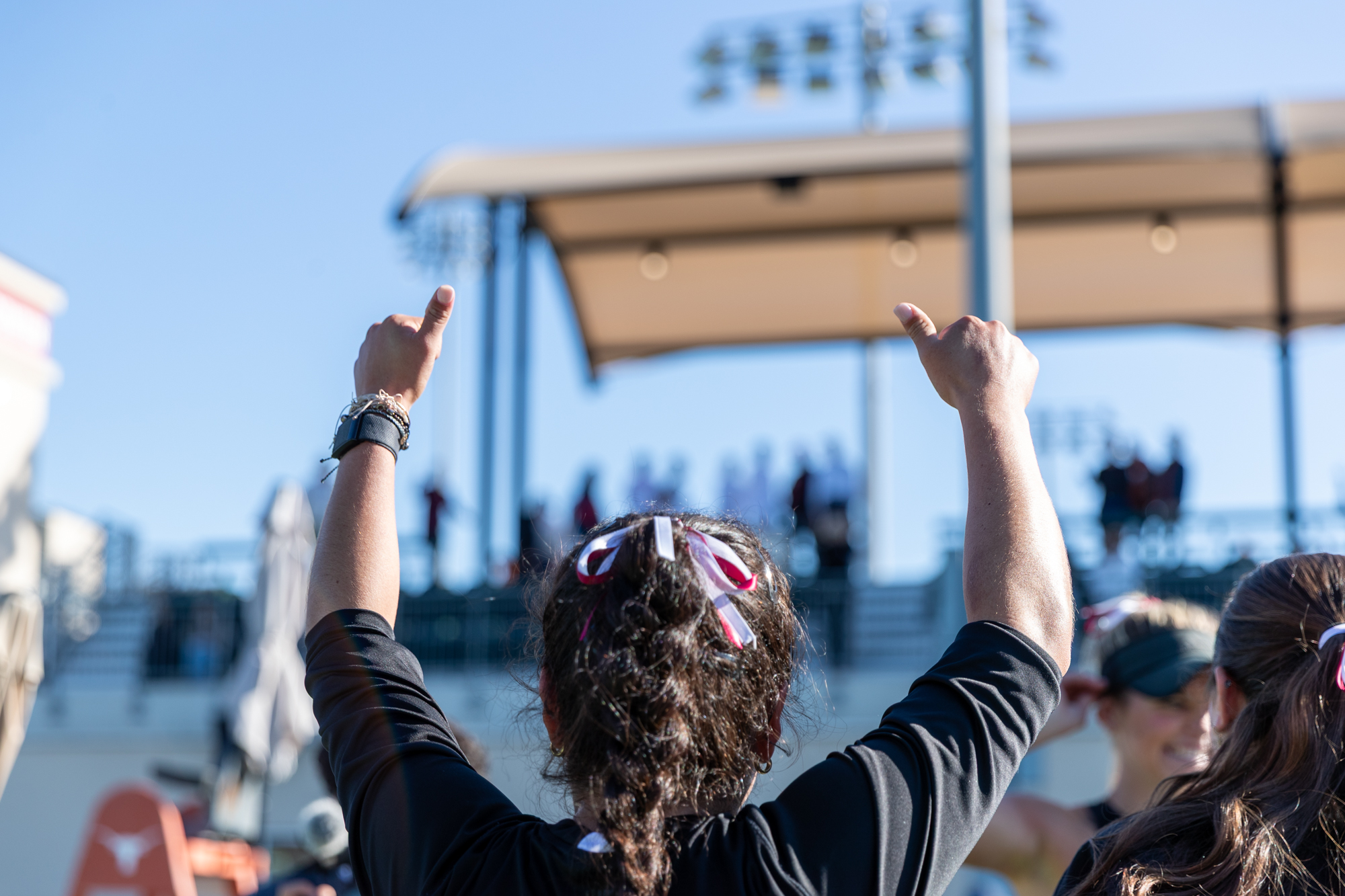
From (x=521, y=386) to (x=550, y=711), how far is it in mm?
10894

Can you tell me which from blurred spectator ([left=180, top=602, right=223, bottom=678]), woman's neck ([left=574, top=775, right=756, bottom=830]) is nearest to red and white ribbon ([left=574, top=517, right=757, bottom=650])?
woman's neck ([left=574, top=775, right=756, bottom=830])

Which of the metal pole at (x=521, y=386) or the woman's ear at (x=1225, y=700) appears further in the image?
the metal pole at (x=521, y=386)

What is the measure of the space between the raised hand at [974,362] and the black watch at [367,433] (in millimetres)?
588

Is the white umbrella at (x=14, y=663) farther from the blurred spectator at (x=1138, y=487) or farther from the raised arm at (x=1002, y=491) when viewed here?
the blurred spectator at (x=1138, y=487)

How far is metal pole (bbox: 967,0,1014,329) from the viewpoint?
5.68 metres

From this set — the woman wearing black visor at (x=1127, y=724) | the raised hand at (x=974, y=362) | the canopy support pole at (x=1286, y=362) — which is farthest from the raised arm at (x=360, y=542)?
the canopy support pole at (x=1286, y=362)

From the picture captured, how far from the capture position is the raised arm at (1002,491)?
4.18ft

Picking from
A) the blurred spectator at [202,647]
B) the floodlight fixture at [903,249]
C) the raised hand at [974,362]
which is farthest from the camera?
the blurred spectator at [202,647]

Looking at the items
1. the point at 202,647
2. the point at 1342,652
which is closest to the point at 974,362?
the point at 1342,652

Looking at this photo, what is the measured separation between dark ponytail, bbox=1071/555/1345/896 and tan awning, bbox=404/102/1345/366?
28.6 feet

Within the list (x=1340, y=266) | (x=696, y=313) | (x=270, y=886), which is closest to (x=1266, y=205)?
(x=1340, y=266)

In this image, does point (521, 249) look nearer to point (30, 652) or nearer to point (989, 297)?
point (989, 297)

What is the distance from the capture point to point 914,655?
1103 centimetres

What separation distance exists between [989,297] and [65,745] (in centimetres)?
907
